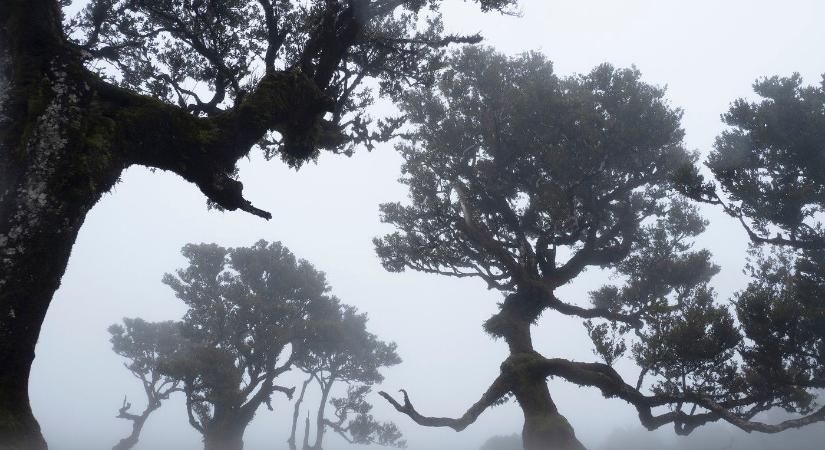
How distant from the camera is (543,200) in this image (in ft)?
53.9

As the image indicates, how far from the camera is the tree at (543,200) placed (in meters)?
16.4

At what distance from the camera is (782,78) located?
683 inches

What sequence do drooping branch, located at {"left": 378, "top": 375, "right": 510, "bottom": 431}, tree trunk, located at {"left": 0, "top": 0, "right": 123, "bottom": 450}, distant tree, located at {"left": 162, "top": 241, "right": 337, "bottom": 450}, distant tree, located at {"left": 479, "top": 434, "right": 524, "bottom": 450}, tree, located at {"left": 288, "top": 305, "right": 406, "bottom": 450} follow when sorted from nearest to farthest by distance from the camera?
1. tree trunk, located at {"left": 0, "top": 0, "right": 123, "bottom": 450}
2. drooping branch, located at {"left": 378, "top": 375, "right": 510, "bottom": 431}
3. distant tree, located at {"left": 162, "top": 241, "right": 337, "bottom": 450}
4. tree, located at {"left": 288, "top": 305, "right": 406, "bottom": 450}
5. distant tree, located at {"left": 479, "top": 434, "right": 524, "bottom": 450}

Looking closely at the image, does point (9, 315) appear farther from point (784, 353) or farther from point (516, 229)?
point (784, 353)

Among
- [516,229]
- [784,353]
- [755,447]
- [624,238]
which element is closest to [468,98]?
[516,229]

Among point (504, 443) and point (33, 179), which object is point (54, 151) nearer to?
point (33, 179)

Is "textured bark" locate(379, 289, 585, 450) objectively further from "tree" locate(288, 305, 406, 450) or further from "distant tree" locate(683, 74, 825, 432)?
"tree" locate(288, 305, 406, 450)

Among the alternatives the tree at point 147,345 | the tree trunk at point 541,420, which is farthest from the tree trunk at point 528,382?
the tree at point 147,345

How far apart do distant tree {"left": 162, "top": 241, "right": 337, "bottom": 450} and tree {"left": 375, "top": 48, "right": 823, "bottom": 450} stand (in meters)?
13.7

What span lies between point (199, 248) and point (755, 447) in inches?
2059

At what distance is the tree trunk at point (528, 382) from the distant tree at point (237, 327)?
17.3 m

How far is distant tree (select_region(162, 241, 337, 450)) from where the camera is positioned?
25.0 metres

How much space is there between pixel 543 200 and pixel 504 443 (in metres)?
45.9

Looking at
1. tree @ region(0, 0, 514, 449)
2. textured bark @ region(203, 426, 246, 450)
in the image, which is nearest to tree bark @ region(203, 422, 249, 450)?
textured bark @ region(203, 426, 246, 450)
